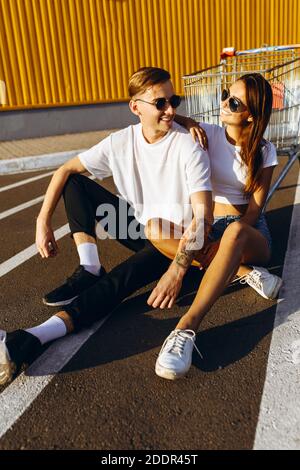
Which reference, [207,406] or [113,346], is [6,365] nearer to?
[113,346]

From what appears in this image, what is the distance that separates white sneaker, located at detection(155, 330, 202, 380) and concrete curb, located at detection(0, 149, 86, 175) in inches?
231

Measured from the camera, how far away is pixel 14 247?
3.97 metres

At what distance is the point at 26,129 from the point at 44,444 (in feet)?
29.0

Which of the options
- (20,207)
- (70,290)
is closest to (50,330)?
(70,290)

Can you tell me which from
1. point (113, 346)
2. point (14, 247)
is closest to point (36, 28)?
point (14, 247)

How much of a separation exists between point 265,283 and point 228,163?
0.80 metres

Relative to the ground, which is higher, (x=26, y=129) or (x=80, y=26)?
(x=80, y=26)

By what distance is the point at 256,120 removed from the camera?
264 cm

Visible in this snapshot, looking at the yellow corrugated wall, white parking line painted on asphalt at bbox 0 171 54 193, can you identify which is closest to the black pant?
white parking line painted on asphalt at bbox 0 171 54 193

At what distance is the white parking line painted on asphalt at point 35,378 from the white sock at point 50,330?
0.06m

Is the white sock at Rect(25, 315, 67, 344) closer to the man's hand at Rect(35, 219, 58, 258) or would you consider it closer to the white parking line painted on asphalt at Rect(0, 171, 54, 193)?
the man's hand at Rect(35, 219, 58, 258)

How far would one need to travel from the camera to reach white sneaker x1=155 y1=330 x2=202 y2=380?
208 centimetres

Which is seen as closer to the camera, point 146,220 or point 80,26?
point 146,220

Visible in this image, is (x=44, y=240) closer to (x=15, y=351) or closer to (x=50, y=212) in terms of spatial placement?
(x=50, y=212)
